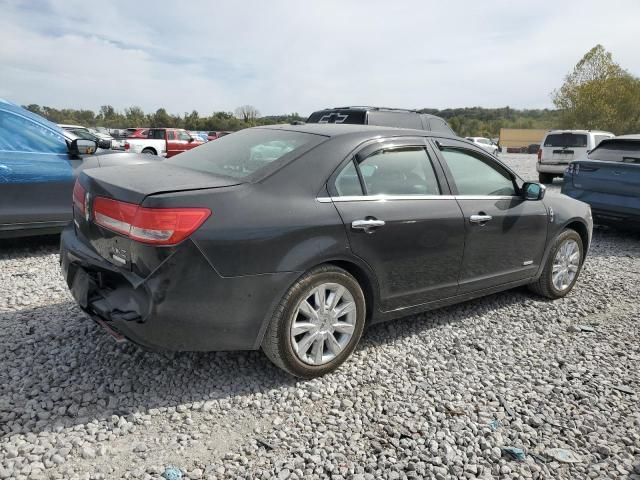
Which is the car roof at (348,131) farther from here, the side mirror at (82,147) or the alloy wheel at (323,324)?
the side mirror at (82,147)

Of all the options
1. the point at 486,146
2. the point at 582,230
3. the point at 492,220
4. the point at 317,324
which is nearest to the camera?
the point at 317,324

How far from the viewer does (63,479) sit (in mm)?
2096

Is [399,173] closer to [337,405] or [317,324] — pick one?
[317,324]

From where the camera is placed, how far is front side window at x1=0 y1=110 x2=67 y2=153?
16.9 ft

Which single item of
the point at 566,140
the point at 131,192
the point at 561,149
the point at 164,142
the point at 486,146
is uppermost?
the point at 566,140

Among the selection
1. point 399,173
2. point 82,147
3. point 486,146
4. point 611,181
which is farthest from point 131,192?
point 611,181

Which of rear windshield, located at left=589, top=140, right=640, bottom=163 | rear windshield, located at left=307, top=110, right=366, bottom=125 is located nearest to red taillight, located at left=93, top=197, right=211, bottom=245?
rear windshield, located at left=307, top=110, right=366, bottom=125

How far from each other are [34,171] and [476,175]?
4.43 metres

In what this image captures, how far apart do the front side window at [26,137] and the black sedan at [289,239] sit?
8.76 feet

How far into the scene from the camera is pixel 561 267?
456 centimetres

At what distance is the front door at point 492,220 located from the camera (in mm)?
3617

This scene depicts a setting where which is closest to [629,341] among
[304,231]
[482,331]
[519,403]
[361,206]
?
[482,331]

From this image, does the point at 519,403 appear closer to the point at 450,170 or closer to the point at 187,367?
the point at 450,170

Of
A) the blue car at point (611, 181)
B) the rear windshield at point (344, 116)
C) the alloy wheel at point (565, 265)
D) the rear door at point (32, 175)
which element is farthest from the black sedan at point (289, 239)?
the rear windshield at point (344, 116)
